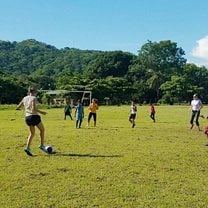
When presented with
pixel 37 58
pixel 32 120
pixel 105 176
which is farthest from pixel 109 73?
pixel 105 176

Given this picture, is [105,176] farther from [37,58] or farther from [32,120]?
[37,58]

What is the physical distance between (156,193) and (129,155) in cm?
484

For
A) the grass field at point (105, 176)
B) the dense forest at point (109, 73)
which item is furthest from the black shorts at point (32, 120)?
the dense forest at point (109, 73)

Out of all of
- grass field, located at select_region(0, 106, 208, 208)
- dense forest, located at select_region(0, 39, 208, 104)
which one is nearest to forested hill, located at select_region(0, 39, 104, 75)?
dense forest, located at select_region(0, 39, 208, 104)

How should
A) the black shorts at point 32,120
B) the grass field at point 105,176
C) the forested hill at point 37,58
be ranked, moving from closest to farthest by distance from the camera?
the grass field at point 105,176, the black shorts at point 32,120, the forested hill at point 37,58

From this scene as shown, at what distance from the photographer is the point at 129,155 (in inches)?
519

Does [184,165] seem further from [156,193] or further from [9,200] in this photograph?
[9,200]

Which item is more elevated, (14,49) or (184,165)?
(14,49)

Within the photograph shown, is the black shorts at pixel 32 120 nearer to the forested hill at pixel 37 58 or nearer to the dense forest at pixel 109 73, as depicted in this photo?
the dense forest at pixel 109 73

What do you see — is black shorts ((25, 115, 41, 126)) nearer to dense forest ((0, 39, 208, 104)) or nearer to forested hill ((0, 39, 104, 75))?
dense forest ((0, 39, 208, 104))

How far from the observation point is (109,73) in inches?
5340

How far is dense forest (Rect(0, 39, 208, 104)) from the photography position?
104750 millimetres

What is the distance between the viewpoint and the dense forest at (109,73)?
105 metres

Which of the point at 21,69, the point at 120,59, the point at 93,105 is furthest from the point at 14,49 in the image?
the point at 93,105
